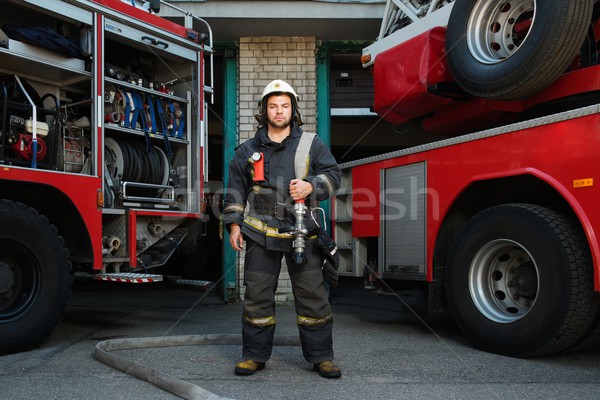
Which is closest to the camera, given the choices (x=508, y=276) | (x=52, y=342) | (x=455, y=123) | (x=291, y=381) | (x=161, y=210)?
(x=291, y=381)

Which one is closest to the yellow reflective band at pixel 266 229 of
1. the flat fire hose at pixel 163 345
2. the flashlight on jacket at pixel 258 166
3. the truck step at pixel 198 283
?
the flashlight on jacket at pixel 258 166

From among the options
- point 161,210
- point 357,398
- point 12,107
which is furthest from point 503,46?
point 12,107

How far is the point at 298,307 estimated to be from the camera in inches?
143

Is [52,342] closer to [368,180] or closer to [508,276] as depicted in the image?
[368,180]

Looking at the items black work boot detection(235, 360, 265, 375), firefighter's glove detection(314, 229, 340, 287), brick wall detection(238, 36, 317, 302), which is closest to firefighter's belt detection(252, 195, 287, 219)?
firefighter's glove detection(314, 229, 340, 287)

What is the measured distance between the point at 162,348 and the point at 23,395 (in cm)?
124

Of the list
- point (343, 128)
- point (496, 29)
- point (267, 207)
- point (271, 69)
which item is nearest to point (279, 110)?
point (267, 207)

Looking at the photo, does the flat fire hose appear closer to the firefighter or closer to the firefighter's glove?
the firefighter

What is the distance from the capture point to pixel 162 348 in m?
4.30

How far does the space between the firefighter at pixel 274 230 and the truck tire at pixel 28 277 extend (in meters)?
1.45

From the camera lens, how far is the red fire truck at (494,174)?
3.63 m

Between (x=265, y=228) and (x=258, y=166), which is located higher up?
(x=258, y=166)

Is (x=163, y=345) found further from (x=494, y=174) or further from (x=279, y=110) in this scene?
(x=494, y=174)

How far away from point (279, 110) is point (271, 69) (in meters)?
4.10
